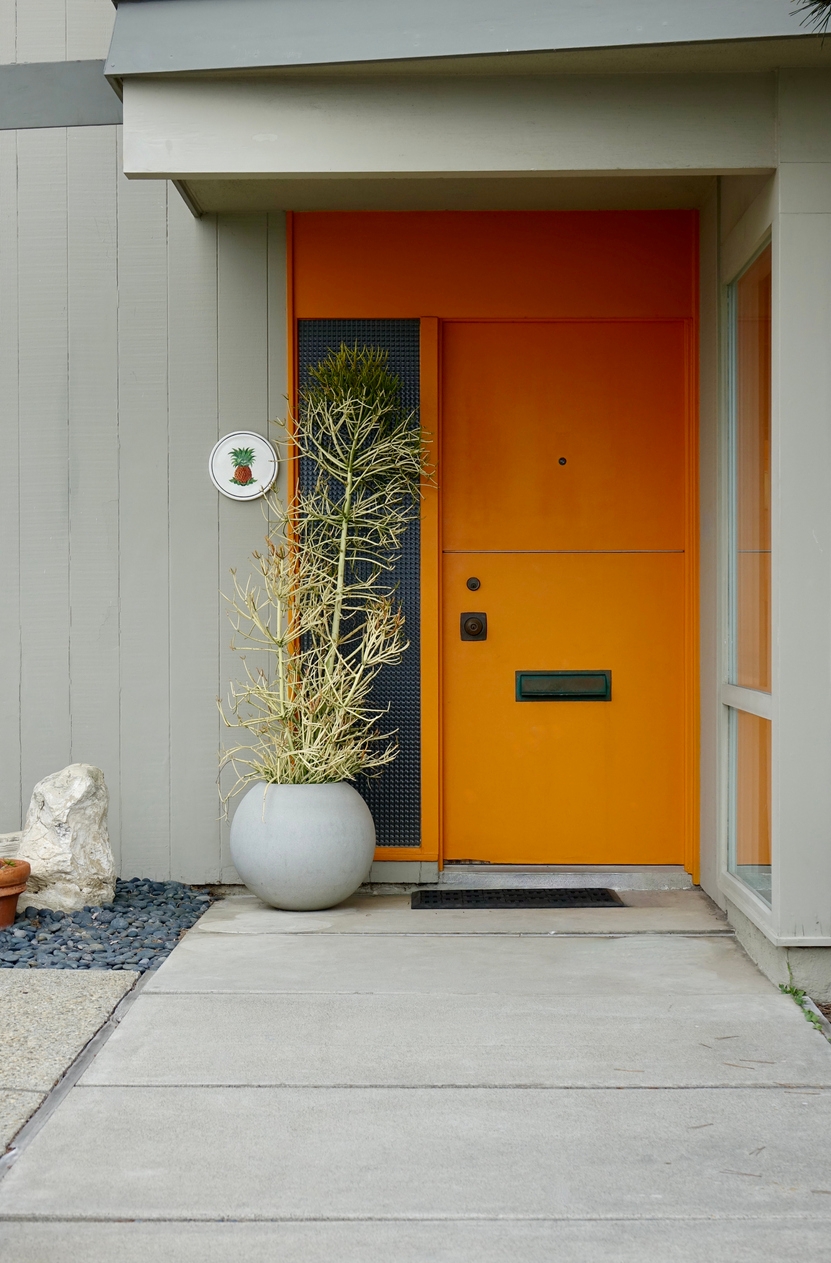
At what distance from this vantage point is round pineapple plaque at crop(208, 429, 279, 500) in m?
4.29

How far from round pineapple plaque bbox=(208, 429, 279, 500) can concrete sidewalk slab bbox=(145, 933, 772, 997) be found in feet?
5.46

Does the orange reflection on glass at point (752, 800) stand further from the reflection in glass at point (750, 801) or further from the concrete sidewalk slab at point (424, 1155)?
the concrete sidewalk slab at point (424, 1155)

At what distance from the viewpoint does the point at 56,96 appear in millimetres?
4285

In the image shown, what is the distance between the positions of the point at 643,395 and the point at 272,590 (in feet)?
5.39

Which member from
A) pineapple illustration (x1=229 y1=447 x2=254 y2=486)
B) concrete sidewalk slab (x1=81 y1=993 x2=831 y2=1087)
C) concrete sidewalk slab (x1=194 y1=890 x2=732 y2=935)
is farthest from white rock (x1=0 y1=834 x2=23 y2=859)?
pineapple illustration (x1=229 y1=447 x2=254 y2=486)

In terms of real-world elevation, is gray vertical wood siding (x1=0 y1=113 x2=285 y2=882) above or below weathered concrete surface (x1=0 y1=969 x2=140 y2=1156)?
above

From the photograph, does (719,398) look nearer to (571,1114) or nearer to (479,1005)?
(479,1005)

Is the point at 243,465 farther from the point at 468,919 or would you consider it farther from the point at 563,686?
the point at 468,919

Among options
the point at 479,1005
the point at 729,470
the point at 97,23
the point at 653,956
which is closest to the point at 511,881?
the point at 653,956

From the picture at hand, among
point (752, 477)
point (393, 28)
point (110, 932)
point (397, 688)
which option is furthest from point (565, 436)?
point (110, 932)

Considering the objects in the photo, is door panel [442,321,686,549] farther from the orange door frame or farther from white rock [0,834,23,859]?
white rock [0,834,23,859]

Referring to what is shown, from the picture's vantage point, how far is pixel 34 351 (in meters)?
4.33

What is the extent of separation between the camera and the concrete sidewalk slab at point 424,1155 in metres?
2.03

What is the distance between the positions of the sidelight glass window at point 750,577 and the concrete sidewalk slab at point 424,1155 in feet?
3.98
